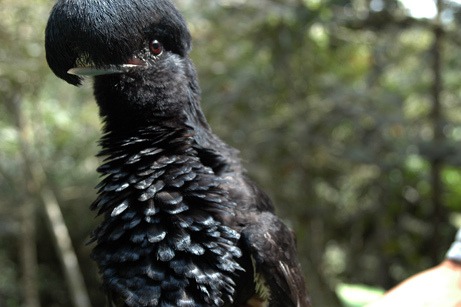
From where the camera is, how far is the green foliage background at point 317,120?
4.34 meters

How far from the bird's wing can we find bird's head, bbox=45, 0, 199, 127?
1.64 ft

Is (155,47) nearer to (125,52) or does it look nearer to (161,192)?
(125,52)

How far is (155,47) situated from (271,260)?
809 millimetres

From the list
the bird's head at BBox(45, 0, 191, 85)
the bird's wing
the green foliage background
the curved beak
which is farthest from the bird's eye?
the green foliage background

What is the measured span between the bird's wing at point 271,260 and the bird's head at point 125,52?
50 cm

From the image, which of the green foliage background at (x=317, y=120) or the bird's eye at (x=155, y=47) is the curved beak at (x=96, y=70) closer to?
the bird's eye at (x=155, y=47)

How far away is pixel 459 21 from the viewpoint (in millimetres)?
4234

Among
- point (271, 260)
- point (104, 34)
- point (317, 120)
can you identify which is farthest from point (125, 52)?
point (317, 120)

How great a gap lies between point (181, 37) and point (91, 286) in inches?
224

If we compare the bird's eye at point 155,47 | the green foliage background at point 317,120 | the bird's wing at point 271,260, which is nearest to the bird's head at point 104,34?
the bird's eye at point 155,47

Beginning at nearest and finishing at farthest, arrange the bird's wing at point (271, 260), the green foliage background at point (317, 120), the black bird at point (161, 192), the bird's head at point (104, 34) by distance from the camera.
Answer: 1. the bird's head at point (104, 34)
2. the black bird at point (161, 192)
3. the bird's wing at point (271, 260)
4. the green foliage background at point (317, 120)

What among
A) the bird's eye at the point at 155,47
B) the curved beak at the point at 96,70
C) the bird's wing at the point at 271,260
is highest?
the bird's eye at the point at 155,47

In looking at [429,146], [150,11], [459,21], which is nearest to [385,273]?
[429,146]

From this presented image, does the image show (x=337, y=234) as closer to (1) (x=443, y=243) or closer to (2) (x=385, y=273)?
(2) (x=385, y=273)
